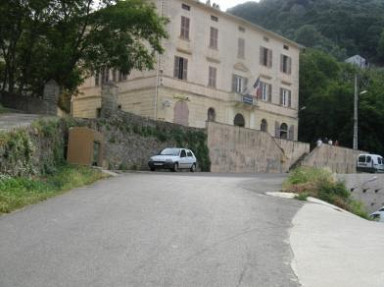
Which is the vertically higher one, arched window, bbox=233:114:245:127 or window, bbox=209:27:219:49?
window, bbox=209:27:219:49

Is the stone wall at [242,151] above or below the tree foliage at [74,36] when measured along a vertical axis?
below

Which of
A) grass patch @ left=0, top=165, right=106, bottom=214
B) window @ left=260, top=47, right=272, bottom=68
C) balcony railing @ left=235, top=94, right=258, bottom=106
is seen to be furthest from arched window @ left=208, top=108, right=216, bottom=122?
grass patch @ left=0, top=165, right=106, bottom=214

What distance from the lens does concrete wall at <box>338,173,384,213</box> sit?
37688 millimetres

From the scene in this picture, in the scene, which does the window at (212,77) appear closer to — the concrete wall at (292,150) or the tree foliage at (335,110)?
the concrete wall at (292,150)

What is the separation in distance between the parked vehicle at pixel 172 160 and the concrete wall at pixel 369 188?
1017 centimetres

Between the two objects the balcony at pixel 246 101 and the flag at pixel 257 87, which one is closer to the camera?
the balcony at pixel 246 101

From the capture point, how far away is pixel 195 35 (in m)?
48.6

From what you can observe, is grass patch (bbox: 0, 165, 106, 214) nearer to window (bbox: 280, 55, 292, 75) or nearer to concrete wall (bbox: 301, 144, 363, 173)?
concrete wall (bbox: 301, 144, 363, 173)

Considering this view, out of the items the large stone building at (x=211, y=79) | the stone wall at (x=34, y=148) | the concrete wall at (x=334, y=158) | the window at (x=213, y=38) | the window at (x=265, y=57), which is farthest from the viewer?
the window at (x=265, y=57)

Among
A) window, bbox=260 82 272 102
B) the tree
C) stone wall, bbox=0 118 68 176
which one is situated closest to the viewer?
stone wall, bbox=0 118 68 176

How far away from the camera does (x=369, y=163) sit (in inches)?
2041

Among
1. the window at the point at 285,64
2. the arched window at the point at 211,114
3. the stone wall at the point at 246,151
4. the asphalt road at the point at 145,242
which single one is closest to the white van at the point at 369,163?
the stone wall at the point at 246,151

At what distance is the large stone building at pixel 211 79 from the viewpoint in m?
46.1

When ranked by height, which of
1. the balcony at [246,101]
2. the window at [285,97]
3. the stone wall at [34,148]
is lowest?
the stone wall at [34,148]
